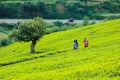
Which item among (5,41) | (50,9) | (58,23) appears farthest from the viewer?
(50,9)

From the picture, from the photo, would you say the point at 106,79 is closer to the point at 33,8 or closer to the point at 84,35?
the point at 84,35

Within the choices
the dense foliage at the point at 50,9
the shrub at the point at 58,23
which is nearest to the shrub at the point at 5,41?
the shrub at the point at 58,23

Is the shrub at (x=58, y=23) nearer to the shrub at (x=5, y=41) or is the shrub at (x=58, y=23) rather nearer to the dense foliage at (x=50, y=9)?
the dense foliage at (x=50, y=9)

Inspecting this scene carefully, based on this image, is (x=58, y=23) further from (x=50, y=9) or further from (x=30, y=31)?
(x=30, y=31)

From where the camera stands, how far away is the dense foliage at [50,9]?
467ft

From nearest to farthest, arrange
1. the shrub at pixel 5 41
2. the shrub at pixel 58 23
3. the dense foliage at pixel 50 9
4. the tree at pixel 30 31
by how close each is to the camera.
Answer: the tree at pixel 30 31 < the shrub at pixel 5 41 < the shrub at pixel 58 23 < the dense foliage at pixel 50 9

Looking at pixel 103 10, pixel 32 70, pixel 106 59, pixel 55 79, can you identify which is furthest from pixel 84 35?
pixel 103 10

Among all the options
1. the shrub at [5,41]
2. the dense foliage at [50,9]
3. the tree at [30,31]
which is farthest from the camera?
the dense foliage at [50,9]

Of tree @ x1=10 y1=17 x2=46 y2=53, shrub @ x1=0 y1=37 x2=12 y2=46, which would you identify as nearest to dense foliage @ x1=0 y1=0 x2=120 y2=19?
shrub @ x1=0 y1=37 x2=12 y2=46

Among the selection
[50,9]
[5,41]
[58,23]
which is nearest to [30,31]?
[5,41]

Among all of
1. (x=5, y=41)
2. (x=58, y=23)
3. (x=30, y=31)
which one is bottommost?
(x=5, y=41)

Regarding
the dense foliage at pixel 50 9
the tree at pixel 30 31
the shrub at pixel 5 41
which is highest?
the tree at pixel 30 31

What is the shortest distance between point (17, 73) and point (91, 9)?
111m

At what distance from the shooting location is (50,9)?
144m
